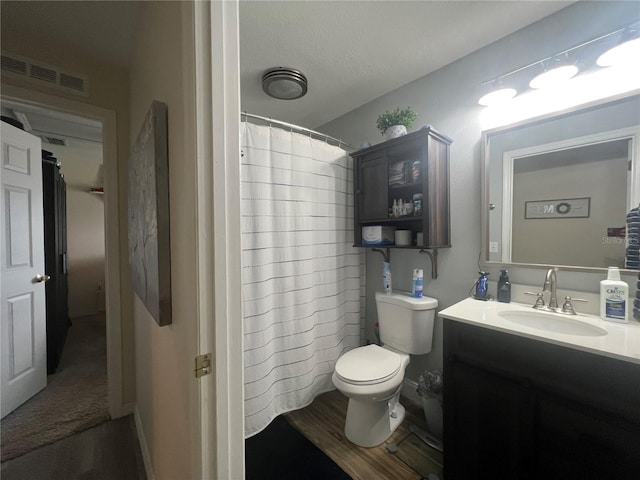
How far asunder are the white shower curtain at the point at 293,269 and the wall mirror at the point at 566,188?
3.32 feet

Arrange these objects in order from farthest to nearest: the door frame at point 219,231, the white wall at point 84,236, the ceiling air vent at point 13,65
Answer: the white wall at point 84,236
the ceiling air vent at point 13,65
the door frame at point 219,231

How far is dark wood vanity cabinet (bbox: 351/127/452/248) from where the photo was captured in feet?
5.27

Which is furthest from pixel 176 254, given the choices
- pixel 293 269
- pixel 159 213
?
pixel 293 269

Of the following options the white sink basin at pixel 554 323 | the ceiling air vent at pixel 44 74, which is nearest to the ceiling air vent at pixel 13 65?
the ceiling air vent at pixel 44 74

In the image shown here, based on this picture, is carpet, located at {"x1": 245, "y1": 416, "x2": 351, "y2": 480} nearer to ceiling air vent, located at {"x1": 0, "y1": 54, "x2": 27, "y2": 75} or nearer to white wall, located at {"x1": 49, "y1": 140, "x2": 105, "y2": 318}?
ceiling air vent, located at {"x1": 0, "y1": 54, "x2": 27, "y2": 75}

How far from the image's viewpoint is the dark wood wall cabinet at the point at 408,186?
1.61 metres

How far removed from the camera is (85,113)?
A: 5.72 feet

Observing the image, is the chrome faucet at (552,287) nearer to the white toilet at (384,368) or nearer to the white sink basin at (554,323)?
the white sink basin at (554,323)

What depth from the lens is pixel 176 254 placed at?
0.86m

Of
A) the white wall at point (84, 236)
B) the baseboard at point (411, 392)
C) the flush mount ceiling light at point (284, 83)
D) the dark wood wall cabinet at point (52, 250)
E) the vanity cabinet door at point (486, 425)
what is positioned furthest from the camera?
the white wall at point (84, 236)

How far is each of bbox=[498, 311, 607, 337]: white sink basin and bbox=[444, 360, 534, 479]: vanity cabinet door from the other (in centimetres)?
37

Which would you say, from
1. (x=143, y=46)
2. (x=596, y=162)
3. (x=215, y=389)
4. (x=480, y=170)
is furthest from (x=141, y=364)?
(x=596, y=162)

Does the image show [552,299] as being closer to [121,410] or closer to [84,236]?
[121,410]

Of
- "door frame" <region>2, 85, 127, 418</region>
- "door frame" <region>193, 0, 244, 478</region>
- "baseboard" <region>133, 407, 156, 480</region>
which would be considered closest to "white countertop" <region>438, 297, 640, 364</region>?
"door frame" <region>193, 0, 244, 478</region>
